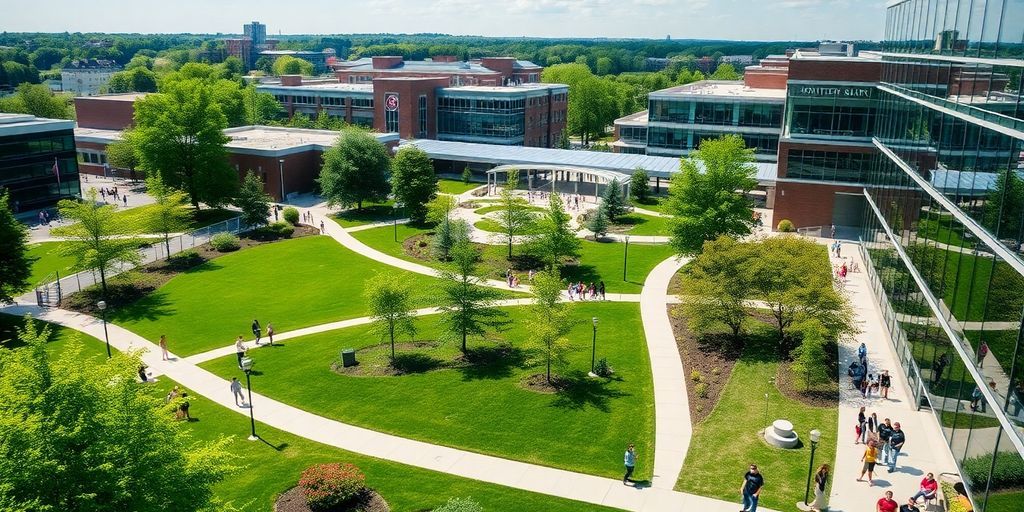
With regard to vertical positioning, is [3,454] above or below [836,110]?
below

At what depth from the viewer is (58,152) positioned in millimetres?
61219

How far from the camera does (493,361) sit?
32.6 metres

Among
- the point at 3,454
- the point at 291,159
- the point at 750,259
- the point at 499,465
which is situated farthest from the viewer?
the point at 291,159

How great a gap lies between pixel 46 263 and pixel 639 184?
4573 cm

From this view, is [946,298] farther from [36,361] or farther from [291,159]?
[291,159]

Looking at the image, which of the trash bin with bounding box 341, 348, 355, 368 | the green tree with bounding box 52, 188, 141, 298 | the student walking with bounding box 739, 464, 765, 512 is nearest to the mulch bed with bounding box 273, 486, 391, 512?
the trash bin with bounding box 341, 348, 355, 368

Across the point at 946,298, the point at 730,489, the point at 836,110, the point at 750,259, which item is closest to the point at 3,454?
the point at 730,489

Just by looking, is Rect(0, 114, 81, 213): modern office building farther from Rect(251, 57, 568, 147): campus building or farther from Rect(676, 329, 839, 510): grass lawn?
Rect(676, 329, 839, 510): grass lawn

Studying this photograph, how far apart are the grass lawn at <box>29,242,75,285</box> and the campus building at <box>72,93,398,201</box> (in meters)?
14.2

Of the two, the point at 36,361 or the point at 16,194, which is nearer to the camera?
the point at 36,361

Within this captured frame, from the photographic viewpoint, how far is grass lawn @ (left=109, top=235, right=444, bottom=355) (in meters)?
37.4

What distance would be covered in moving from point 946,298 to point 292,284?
34316mm

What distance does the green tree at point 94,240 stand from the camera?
40.8m

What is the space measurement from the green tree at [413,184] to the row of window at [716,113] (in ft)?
103
